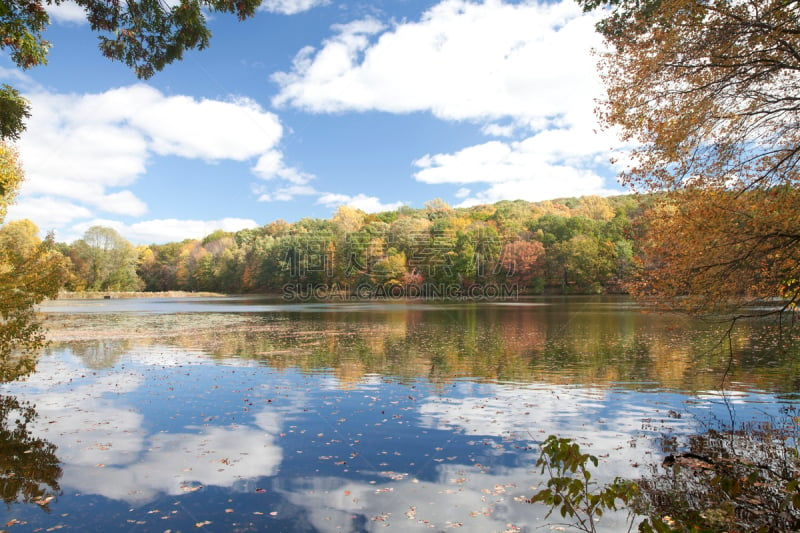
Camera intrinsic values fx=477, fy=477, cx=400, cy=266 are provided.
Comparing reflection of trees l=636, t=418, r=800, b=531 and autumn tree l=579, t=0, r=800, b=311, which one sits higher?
autumn tree l=579, t=0, r=800, b=311

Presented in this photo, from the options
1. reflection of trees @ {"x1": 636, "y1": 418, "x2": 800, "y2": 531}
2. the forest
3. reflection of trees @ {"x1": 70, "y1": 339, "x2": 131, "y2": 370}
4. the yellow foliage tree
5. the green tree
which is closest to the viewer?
reflection of trees @ {"x1": 636, "y1": 418, "x2": 800, "y2": 531}

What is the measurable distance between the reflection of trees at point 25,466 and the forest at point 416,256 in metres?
69.7

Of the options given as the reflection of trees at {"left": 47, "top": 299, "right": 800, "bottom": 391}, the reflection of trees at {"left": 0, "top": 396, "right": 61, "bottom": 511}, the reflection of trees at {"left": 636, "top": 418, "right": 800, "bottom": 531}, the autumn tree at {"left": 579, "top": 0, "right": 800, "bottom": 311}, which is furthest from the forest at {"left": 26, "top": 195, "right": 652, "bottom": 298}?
the reflection of trees at {"left": 0, "top": 396, "right": 61, "bottom": 511}

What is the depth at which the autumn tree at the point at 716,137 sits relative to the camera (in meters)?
8.47

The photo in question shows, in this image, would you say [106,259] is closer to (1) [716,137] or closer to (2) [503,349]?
(2) [503,349]

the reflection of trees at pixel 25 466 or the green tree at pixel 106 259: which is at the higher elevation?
the green tree at pixel 106 259

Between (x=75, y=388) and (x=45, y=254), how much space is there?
387 centimetres

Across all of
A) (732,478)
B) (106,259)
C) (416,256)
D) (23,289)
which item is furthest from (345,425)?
(106,259)

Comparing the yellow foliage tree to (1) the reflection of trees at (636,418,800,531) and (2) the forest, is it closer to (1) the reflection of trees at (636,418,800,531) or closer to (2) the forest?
(1) the reflection of trees at (636,418,800,531)

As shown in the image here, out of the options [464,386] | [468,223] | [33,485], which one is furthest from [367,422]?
[468,223]

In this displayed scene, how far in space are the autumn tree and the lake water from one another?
10.1 ft

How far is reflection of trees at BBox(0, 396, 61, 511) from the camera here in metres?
6.45

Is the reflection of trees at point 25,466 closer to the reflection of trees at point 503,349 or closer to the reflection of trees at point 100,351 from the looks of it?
the reflection of trees at point 503,349

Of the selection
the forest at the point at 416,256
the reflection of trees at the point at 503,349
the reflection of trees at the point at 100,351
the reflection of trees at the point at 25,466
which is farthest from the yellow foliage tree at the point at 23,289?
the forest at the point at 416,256
